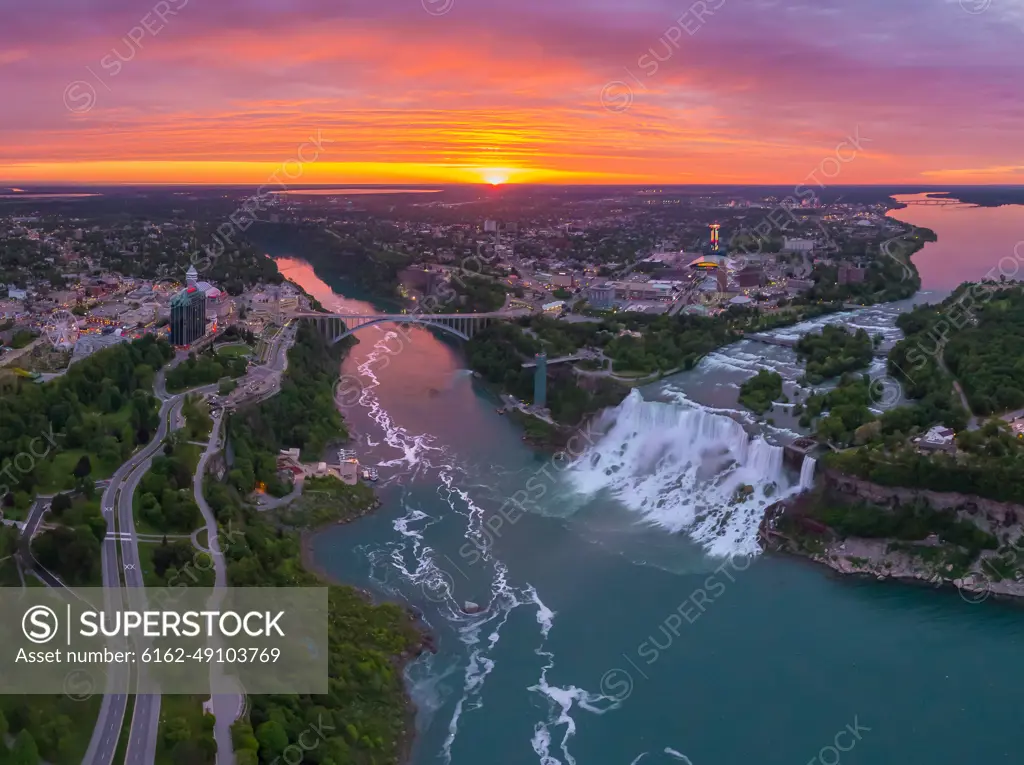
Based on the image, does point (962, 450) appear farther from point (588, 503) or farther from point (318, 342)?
point (318, 342)

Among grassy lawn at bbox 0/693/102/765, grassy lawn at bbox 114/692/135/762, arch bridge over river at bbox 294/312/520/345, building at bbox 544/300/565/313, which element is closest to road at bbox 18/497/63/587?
grassy lawn at bbox 0/693/102/765

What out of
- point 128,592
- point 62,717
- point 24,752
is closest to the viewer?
point 24,752

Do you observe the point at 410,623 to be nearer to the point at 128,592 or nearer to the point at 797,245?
the point at 128,592

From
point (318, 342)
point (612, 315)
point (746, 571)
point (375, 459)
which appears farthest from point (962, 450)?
point (318, 342)

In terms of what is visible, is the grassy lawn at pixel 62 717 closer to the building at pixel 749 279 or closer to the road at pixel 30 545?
the road at pixel 30 545

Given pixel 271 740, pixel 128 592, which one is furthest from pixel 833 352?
pixel 271 740

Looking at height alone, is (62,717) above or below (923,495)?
below

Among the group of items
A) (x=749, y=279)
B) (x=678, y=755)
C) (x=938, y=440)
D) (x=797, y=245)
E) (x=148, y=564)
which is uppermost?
(x=797, y=245)

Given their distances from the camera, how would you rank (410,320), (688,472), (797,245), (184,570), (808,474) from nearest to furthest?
(184,570) < (808,474) < (688,472) < (410,320) < (797,245)
